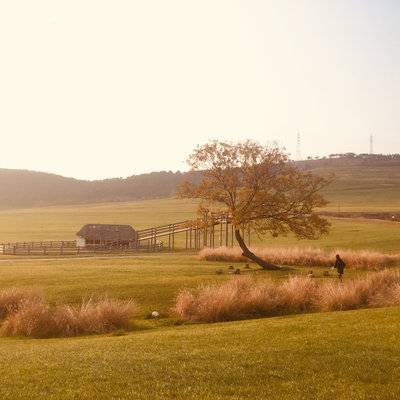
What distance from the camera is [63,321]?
88.7 ft

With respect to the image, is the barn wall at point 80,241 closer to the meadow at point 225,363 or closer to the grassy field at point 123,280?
the grassy field at point 123,280

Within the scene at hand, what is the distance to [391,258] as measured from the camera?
49.2 meters

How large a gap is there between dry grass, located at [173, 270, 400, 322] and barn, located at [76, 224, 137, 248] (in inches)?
1894

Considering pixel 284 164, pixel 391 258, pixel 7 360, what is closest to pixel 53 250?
pixel 284 164

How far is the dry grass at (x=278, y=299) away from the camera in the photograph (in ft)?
97.4

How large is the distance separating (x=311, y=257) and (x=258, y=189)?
8.85m

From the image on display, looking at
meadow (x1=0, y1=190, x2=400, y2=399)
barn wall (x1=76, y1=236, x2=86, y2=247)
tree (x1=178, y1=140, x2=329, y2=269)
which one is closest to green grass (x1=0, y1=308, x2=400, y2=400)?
meadow (x1=0, y1=190, x2=400, y2=399)

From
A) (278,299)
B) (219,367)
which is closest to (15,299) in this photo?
(278,299)

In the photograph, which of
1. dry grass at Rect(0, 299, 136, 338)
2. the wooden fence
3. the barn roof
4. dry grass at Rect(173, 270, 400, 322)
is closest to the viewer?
dry grass at Rect(0, 299, 136, 338)

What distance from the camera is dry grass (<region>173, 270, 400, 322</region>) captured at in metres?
29.7

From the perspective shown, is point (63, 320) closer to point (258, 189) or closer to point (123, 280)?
point (123, 280)

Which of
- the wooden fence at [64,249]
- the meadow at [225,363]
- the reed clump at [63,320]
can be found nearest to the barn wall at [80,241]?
the wooden fence at [64,249]

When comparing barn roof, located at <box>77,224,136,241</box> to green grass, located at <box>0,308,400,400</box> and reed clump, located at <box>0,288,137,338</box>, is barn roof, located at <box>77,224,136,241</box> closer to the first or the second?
reed clump, located at <box>0,288,137,338</box>

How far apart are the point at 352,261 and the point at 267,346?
32.1m
